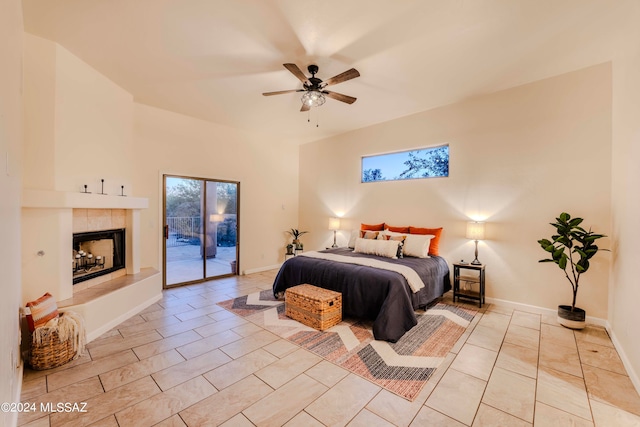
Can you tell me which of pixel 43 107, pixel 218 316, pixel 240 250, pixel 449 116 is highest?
pixel 449 116

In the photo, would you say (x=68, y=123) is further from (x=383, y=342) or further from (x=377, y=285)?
(x=383, y=342)

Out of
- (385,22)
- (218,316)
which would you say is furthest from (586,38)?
(218,316)

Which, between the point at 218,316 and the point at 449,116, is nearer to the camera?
the point at 218,316

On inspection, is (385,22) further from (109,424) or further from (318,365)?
(109,424)

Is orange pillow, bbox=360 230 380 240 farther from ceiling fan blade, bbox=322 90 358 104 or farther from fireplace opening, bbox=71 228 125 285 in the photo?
fireplace opening, bbox=71 228 125 285

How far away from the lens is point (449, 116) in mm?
4441

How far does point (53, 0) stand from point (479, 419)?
4620 mm

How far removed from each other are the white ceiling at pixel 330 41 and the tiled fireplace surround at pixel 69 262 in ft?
5.48

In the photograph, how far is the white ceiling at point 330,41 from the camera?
231cm

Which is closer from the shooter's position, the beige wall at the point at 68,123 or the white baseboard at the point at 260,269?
the beige wall at the point at 68,123

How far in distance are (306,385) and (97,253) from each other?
3391 mm

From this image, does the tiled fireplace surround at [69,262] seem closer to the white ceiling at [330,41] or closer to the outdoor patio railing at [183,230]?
the outdoor patio railing at [183,230]

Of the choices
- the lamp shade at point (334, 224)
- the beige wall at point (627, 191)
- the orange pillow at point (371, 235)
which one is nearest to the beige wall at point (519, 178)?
the beige wall at point (627, 191)

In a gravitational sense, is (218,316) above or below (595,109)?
below
